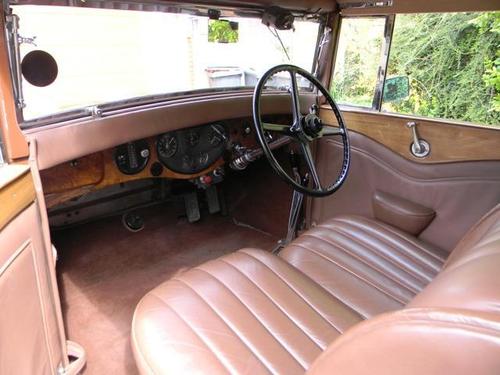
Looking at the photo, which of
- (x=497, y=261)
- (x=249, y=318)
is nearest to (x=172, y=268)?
(x=249, y=318)

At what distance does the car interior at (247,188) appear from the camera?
0.84 meters

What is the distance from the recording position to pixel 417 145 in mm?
1708

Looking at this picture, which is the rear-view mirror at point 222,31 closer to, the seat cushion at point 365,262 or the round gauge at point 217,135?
the round gauge at point 217,135

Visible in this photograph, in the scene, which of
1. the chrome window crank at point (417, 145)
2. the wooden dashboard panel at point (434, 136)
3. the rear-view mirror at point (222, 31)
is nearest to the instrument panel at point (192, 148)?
the rear-view mirror at point (222, 31)

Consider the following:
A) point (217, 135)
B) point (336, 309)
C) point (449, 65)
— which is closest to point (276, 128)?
point (217, 135)

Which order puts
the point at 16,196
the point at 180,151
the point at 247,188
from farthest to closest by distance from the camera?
the point at 247,188
the point at 180,151
the point at 16,196

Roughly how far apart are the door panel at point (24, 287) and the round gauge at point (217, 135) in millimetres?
1035

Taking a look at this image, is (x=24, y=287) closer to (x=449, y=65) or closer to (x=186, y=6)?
(x=186, y=6)

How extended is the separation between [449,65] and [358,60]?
1.48ft

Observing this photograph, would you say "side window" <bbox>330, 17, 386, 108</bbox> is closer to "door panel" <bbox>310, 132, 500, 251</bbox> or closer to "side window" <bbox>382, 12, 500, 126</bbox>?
"side window" <bbox>382, 12, 500, 126</bbox>

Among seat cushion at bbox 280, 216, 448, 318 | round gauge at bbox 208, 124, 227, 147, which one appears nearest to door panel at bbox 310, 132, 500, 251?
seat cushion at bbox 280, 216, 448, 318

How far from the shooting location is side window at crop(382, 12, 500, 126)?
1663 millimetres

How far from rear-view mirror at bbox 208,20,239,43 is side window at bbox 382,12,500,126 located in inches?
30.7

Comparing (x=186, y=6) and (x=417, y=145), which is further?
(x=417, y=145)
